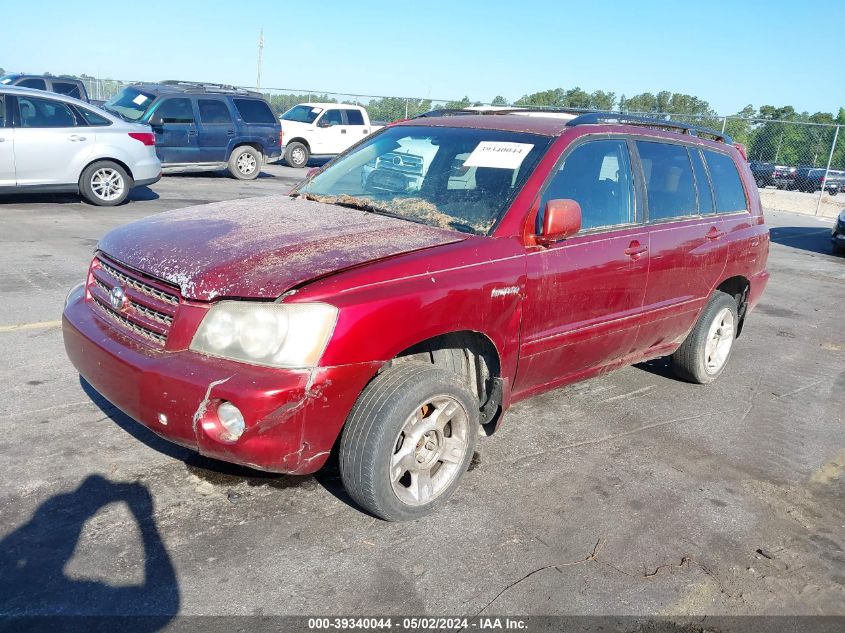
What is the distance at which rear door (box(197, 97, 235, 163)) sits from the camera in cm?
1588

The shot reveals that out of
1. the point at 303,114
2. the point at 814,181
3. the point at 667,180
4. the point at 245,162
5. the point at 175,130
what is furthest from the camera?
the point at 814,181

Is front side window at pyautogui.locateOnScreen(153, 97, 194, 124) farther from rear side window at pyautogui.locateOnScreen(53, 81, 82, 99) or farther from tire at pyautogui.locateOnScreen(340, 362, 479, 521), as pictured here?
tire at pyautogui.locateOnScreen(340, 362, 479, 521)

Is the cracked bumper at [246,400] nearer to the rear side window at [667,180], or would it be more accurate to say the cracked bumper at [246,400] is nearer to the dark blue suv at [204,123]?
the rear side window at [667,180]

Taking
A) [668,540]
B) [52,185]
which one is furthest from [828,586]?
[52,185]

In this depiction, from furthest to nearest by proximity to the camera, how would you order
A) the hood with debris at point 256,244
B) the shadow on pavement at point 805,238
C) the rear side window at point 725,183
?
1. the shadow on pavement at point 805,238
2. the rear side window at point 725,183
3. the hood with debris at point 256,244

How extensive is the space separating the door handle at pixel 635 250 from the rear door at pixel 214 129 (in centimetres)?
1344

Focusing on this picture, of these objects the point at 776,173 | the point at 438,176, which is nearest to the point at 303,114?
the point at 776,173

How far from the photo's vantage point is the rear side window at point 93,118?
10805 millimetres

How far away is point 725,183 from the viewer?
213 inches

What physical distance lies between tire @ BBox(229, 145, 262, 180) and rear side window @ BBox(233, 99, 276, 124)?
0.66 metres

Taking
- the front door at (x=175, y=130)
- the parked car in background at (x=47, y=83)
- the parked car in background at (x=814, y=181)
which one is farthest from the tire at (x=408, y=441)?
the parked car in background at (x=814, y=181)

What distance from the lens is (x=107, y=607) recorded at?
2625mm

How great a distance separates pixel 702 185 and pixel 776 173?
83.8 feet

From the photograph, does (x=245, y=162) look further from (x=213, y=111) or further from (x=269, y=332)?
(x=269, y=332)
